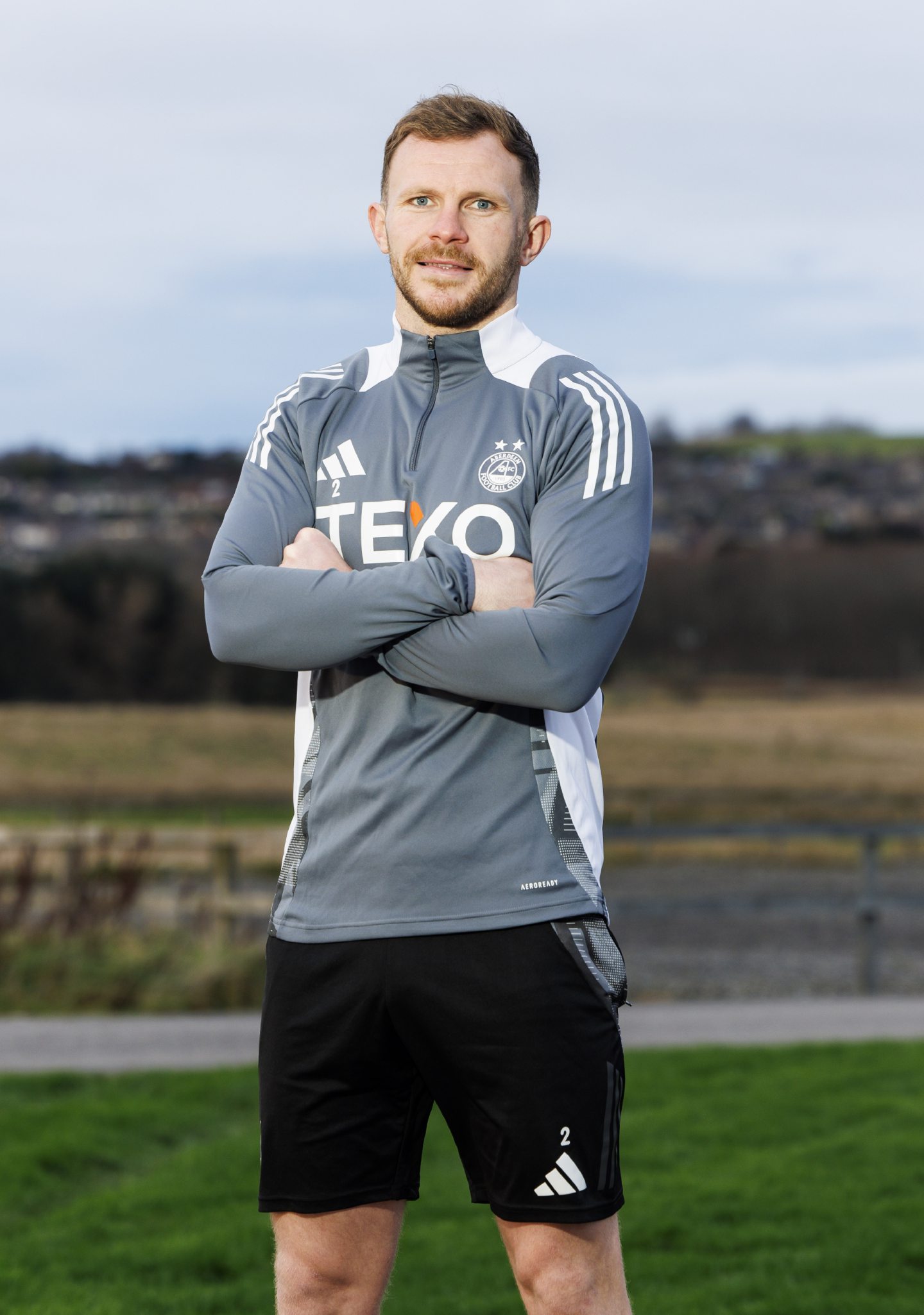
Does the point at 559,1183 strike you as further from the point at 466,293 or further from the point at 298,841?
the point at 466,293

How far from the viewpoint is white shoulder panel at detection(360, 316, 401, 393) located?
2355mm

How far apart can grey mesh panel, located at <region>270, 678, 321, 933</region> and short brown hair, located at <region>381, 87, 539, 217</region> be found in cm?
84

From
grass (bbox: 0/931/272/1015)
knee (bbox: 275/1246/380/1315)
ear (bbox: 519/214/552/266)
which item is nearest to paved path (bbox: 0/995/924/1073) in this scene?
grass (bbox: 0/931/272/1015)

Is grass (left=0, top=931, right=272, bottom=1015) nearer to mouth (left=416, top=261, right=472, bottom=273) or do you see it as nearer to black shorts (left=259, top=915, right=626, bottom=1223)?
black shorts (left=259, top=915, right=626, bottom=1223)

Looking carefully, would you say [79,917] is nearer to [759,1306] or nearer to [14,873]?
[14,873]

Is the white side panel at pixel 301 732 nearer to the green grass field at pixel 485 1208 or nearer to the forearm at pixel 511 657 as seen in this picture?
the forearm at pixel 511 657

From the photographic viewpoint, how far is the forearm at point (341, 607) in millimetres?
2074

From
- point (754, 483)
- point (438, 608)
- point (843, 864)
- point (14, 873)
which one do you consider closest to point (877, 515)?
point (754, 483)

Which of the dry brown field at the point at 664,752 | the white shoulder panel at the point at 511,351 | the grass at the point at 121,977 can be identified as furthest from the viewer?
the dry brown field at the point at 664,752

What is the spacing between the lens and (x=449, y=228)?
2.19m

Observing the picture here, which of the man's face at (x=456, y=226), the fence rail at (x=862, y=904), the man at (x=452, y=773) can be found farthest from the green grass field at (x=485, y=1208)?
the fence rail at (x=862, y=904)

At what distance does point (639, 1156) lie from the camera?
4.96 m

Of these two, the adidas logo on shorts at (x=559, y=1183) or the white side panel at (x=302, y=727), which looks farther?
the white side panel at (x=302, y=727)

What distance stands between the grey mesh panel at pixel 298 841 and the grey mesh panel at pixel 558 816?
326 millimetres
